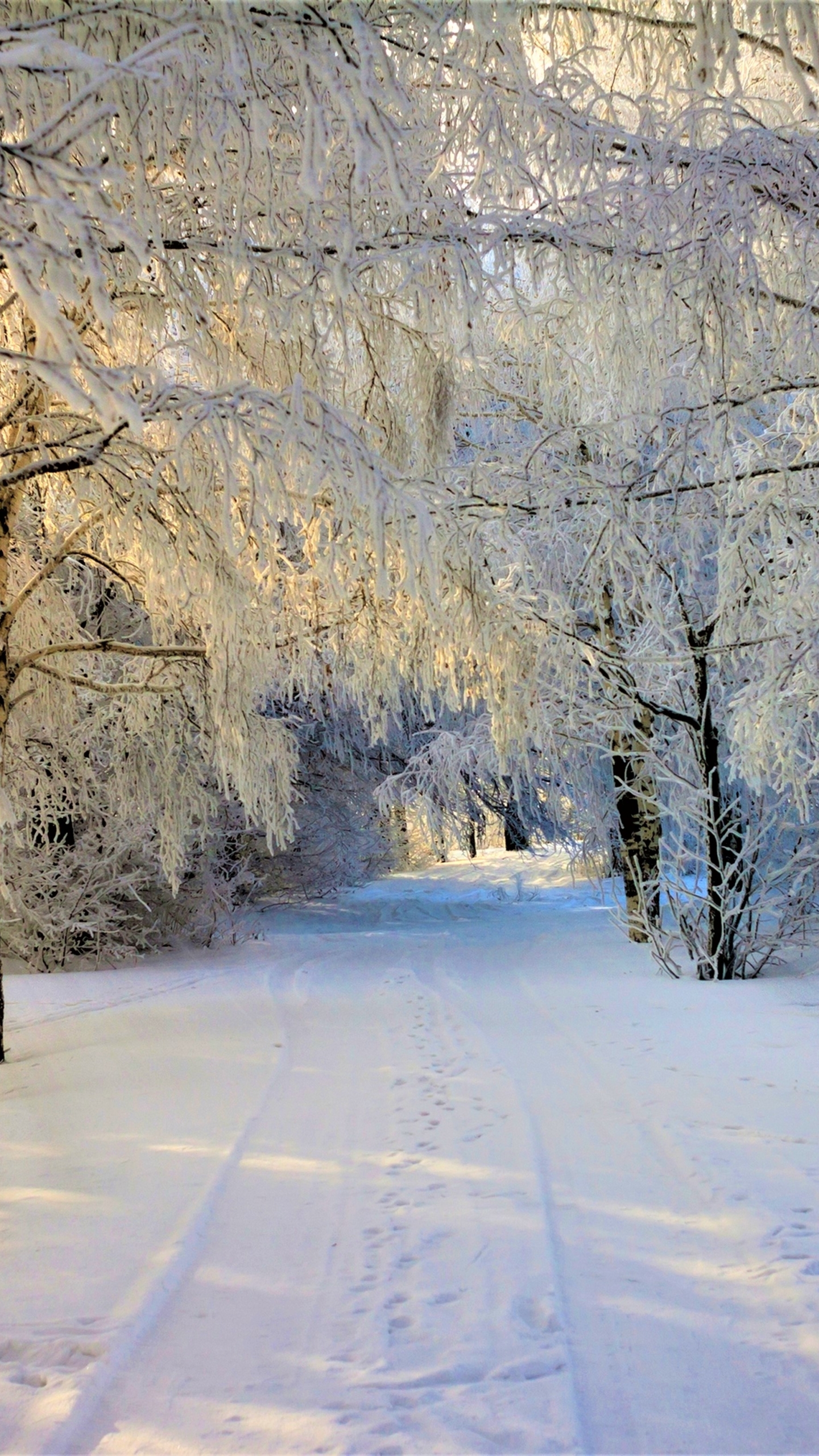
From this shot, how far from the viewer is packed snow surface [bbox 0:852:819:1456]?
2.13 metres

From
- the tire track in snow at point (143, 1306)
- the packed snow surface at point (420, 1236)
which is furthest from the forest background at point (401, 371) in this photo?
the tire track in snow at point (143, 1306)

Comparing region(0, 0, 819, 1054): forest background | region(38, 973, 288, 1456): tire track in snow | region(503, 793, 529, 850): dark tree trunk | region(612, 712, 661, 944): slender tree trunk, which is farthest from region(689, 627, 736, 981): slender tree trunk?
region(503, 793, 529, 850): dark tree trunk

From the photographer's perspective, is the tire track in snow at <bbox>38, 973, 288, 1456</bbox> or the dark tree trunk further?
the dark tree trunk

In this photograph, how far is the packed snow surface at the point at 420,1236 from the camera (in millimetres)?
2135

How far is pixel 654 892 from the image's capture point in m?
8.71

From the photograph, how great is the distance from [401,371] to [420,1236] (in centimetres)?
345

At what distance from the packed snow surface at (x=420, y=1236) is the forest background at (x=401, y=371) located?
5.42 feet

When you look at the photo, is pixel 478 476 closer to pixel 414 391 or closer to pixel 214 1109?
pixel 414 391

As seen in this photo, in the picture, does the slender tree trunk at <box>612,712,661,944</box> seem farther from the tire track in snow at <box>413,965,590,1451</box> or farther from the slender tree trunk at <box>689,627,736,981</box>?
the tire track in snow at <box>413,965,590,1451</box>

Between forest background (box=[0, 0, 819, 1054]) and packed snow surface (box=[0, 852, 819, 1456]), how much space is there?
165 cm

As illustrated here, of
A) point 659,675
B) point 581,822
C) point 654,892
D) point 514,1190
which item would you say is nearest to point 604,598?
point 659,675

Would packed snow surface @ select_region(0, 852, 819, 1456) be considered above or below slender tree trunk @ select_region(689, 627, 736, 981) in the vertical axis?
below

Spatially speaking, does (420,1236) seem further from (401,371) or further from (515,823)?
(515,823)

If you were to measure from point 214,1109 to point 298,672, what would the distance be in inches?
88.6
